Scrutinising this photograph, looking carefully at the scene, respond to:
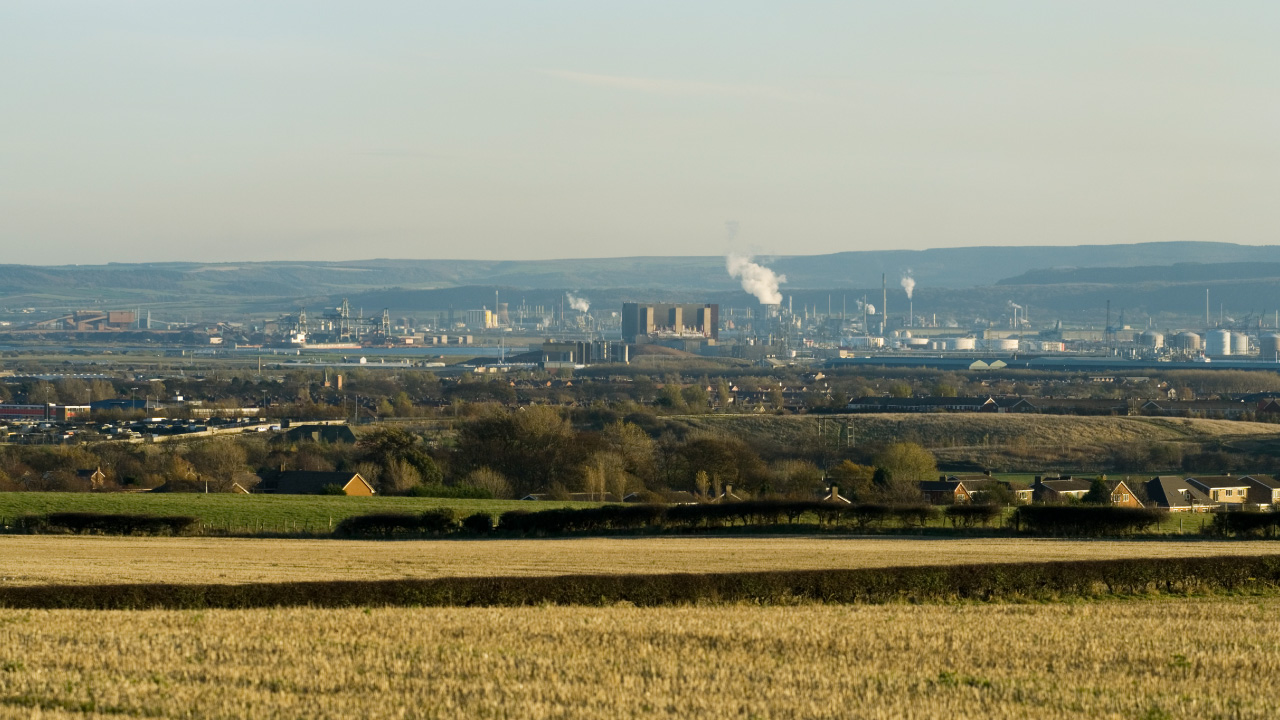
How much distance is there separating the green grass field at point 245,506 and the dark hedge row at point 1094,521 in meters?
13.3

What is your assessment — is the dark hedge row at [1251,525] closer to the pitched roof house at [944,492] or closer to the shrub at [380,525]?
the pitched roof house at [944,492]

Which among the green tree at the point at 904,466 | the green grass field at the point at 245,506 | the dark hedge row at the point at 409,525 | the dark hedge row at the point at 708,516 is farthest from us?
the green tree at the point at 904,466

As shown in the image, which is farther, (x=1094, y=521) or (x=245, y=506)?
(x=245, y=506)

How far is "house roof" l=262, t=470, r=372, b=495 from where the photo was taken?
50062 mm

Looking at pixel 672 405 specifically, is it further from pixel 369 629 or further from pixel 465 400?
pixel 369 629

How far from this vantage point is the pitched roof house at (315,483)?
49875 millimetres

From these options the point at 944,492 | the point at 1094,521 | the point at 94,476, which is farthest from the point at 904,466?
the point at 94,476

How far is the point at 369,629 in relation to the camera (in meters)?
15.6

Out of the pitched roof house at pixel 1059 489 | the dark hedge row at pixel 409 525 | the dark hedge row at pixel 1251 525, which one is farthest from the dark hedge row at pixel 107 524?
the pitched roof house at pixel 1059 489

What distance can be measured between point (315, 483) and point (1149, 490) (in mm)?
28832

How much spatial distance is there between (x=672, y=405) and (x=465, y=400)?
18.9 metres

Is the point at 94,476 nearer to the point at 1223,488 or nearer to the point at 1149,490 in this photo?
the point at 1149,490

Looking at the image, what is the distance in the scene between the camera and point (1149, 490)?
52.9 meters

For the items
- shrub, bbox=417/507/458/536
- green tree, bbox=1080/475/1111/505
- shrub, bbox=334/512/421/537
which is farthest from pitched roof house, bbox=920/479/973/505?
shrub, bbox=334/512/421/537
